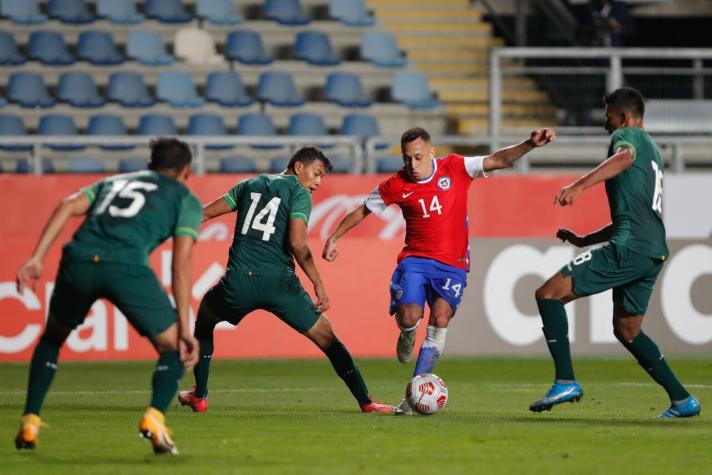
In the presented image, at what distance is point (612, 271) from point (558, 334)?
58cm

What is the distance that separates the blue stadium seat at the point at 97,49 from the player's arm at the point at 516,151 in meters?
13.5

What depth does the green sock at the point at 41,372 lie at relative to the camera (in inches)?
301

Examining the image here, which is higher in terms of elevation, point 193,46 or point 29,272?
point 193,46

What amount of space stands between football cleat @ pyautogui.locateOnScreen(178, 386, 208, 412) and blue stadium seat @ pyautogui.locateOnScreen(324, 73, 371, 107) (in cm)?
1290

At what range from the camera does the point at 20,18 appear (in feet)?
74.2

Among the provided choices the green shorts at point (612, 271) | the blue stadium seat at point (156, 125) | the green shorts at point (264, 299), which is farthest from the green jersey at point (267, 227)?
the blue stadium seat at point (156, 125)

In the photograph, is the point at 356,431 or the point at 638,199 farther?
the point at 638,199

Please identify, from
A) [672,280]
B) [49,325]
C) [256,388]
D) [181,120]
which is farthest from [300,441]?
[181,120]

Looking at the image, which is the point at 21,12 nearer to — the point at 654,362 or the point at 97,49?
the point at 97,49

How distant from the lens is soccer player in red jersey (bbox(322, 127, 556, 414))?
1000cm

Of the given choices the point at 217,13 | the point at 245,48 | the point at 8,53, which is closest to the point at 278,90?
the point at 245,48

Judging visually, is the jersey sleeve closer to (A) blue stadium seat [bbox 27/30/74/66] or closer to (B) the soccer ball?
(B) the soccer ball

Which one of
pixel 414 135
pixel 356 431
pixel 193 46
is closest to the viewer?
pixel 356 431

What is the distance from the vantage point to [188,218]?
753cm
